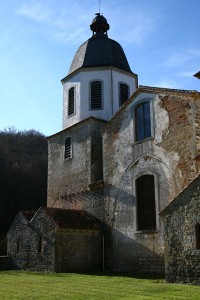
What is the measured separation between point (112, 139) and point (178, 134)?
184 inches

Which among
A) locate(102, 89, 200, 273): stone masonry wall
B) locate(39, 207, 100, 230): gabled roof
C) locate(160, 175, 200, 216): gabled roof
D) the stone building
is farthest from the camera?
locate(39, 207, 100, 230): gabled roof

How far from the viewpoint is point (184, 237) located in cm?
1232

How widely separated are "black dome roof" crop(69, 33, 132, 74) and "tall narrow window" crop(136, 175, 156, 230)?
8.64m

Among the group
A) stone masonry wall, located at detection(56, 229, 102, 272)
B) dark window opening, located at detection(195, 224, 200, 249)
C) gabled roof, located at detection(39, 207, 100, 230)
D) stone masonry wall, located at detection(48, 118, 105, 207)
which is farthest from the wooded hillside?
dark window opening, located at detection(195, 224, 200, 249)

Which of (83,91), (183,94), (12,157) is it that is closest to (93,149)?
(83,91)

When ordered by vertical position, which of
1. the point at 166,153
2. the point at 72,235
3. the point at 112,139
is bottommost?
the point at 72,235

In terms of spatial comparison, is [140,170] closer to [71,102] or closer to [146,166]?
[146,166]

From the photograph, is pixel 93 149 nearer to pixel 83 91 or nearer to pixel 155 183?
pixel 83 91

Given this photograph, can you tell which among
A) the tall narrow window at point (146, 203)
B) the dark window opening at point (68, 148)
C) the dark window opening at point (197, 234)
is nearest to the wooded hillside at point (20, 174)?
the dark window opening at point (68, 148)

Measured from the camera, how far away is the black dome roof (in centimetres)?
2337

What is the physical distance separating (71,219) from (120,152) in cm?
419

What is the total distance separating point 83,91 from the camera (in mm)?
22906

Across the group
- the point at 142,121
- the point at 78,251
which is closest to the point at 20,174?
the point at 78,251

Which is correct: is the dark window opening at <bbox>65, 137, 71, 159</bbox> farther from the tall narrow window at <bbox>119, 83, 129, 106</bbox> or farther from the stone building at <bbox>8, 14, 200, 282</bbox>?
the tall narrow window at <bbox>119, 83, 129, 106</bbox>
